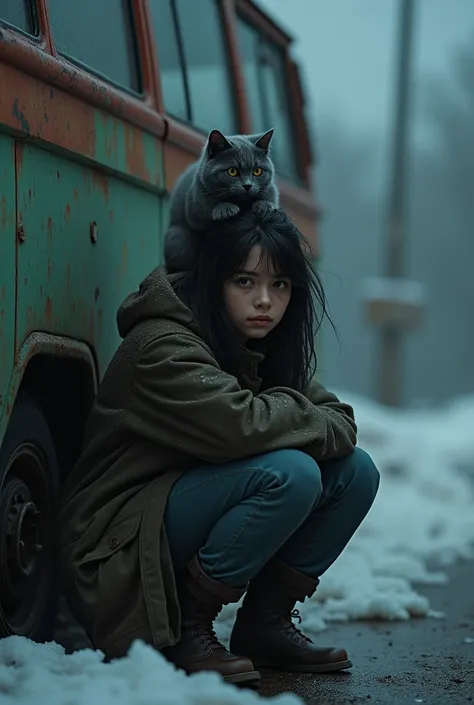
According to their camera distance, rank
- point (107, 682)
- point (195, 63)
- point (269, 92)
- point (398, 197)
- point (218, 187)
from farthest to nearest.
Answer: point (398, 197), point (269, 92), point (195, 63), point (218, 187), point (107, 682)

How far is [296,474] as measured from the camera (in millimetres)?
2910

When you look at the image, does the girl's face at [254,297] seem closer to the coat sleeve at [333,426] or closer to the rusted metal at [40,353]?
the coat sleeve at [333,426]

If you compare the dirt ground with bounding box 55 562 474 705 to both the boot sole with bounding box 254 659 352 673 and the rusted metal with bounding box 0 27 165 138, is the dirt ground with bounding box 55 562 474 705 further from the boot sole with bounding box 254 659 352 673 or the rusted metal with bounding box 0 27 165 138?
the rusted metal with bounding box 0 27 165 138

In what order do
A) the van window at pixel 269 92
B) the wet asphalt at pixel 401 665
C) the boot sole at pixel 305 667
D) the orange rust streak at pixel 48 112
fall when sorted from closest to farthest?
1. the orange rust streak at pixel 48 112
2. the wet asphalt at pixel 401 665
3. the boot sole at pixel 305 667
4. the van window at pixel 269 92

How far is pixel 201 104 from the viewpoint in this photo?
190 inches

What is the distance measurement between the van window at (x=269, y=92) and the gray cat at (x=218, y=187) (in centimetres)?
203

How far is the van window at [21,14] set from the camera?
2912mm

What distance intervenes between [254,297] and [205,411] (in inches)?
15.7

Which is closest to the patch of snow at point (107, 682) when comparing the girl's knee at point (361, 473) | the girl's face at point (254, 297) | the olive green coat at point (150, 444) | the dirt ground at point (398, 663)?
the olive green coat at point (150, 444)

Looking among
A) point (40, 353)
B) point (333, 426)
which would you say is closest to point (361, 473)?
point (333, 426)

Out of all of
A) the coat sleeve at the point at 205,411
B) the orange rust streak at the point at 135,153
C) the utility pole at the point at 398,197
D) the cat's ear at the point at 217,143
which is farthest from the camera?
the utility pole at the point at 398,197

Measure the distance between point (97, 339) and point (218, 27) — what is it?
229cm

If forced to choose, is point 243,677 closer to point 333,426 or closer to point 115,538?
point 115,538

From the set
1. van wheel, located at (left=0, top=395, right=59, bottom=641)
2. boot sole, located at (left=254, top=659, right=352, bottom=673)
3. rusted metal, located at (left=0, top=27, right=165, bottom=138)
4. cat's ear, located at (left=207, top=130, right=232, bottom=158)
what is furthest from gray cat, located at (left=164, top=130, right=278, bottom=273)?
boot sole, located at (left=254, top=659, right=352, bottom=673)
